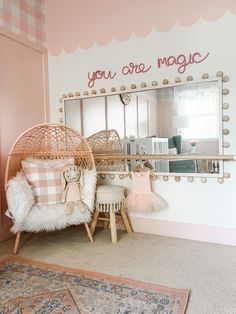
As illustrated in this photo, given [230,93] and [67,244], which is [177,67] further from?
[67,244]

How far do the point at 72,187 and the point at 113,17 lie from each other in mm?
1559

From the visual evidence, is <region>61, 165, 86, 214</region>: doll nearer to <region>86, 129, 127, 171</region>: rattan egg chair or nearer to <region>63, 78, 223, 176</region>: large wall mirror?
<region>86, 129, 127, 171</region>: rattan egg chair

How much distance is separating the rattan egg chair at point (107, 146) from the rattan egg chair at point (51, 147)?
0.50 feet

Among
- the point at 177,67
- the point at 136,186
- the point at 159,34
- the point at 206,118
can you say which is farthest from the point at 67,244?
the point at 159,34

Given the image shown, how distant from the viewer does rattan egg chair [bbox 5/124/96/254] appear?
2.24 metres

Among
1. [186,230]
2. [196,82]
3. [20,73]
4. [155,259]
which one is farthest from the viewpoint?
[20,73]

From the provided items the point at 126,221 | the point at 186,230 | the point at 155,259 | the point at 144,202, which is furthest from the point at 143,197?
the point at 155,259

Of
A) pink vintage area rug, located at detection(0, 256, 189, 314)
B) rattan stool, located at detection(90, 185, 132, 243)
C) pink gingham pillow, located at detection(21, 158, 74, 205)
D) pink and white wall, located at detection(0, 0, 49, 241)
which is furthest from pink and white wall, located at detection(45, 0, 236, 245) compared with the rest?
pink vintage area rug, located at detection(0, 256, 189, 314)

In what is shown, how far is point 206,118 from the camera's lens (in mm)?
2061

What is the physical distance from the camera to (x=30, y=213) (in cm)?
190

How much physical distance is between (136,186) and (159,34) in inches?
50.7

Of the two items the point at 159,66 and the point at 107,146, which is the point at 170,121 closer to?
the point at 159,66

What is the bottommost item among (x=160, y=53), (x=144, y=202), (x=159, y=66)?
(x=144, y=202)

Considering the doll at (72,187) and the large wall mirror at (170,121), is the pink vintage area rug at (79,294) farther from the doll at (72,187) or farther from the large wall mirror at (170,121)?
the large wall mirror at (170,121)
